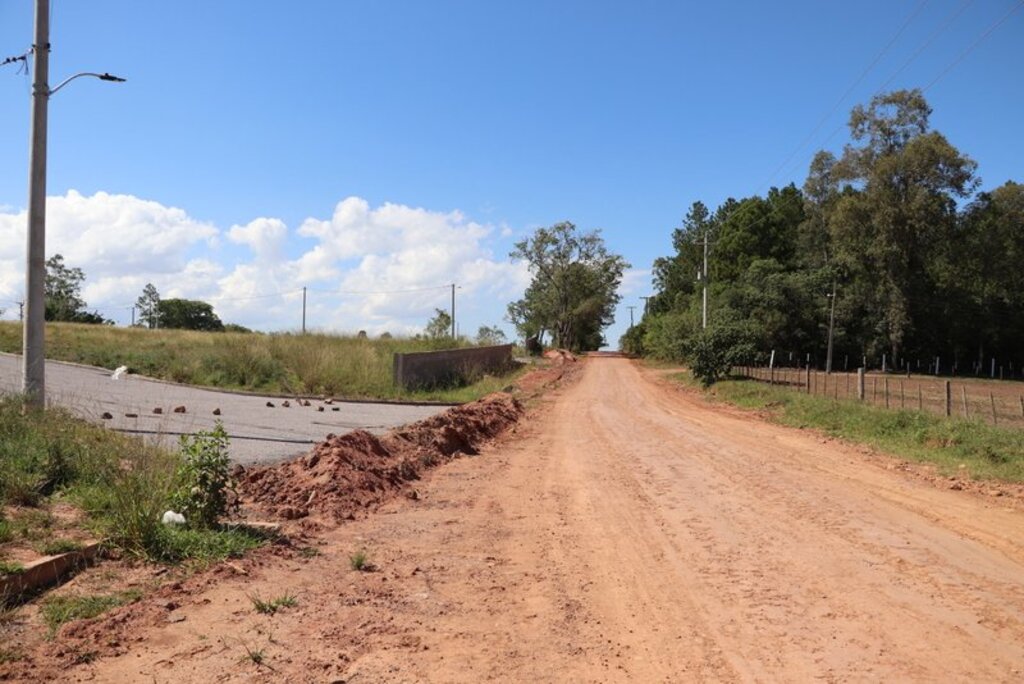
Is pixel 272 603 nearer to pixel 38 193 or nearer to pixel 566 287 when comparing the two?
pixel 38 193

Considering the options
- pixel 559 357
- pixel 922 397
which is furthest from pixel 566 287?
pixel 922 397

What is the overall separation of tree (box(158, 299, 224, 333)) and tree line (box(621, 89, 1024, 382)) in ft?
246

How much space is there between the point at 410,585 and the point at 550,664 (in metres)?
1.86

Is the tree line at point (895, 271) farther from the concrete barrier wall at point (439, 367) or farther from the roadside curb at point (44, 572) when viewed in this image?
the roadside curb at point (44, 572)

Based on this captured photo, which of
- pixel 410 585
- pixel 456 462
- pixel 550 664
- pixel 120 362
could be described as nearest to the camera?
pixel 550 664

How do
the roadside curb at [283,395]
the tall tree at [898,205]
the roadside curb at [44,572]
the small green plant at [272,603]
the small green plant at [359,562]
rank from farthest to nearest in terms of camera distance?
the tall tree at [898,205], the roadside curb at [283,395], the small green plant at [359,562], the small green plant at [272,603], the roadside curb at [44,572]

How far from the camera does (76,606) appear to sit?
16.5ft

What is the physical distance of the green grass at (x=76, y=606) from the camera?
4844 millimetres

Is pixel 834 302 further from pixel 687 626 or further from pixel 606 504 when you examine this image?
pixel 687 626

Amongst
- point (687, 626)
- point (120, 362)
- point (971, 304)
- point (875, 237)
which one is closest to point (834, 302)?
point (875, 237)

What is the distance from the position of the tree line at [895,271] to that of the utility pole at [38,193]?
144 feet

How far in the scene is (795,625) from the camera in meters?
5.25

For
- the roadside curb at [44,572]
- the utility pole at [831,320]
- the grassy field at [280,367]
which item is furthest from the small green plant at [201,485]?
the utility pole at [831,320]

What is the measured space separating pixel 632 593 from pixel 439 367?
24.0m
